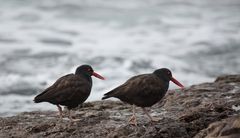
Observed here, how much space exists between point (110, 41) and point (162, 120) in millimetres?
20237

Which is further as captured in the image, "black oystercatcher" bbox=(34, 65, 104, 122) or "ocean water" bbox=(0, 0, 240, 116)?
"ocean water" bbox=(0, 0, 240, 116)

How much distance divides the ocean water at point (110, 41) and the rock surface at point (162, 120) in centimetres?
544

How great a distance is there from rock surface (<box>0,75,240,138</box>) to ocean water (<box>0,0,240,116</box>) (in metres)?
5.44

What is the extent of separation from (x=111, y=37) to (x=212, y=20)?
6222 millimetres

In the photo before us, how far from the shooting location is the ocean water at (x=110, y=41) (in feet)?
79.4

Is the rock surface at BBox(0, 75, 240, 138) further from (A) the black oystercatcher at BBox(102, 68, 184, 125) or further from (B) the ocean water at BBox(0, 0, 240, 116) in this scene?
(B) the ocean water at BBox(0, 0, 240, 116)

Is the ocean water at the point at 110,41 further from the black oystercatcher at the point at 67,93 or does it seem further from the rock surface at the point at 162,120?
the black oystercatcher at the point at 67,93

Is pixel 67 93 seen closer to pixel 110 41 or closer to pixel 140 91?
pixel 140 91

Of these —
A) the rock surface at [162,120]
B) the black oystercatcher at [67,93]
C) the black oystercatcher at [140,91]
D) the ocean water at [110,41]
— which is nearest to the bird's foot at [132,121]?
the black oystercatcher at [140,91]

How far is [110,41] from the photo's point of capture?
104ft

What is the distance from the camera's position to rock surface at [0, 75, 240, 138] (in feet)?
34.6

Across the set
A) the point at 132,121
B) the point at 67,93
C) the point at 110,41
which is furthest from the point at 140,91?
the point at 110,41

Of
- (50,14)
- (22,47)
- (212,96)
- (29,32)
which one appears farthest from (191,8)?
(212,96)

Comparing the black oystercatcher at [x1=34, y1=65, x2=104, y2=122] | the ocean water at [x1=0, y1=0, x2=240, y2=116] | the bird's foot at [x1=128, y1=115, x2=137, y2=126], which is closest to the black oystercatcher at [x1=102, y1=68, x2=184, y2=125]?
the bird's foot at [x1=128, y1=115, x2=137, y2=126]
